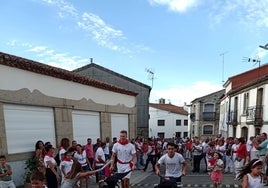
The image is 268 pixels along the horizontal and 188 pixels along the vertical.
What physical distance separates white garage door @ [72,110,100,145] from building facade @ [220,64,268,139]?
13.3m

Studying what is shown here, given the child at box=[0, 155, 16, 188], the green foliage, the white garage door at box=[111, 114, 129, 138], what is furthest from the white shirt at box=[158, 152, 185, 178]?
the white garage door at box=[111, 114, 129, 138]

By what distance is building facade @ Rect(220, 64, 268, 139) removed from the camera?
81.8 ft

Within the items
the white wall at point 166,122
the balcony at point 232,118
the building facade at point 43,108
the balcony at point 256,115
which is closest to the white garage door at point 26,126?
the building facade at point 43,108

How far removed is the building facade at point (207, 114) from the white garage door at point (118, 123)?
33842 millimetres

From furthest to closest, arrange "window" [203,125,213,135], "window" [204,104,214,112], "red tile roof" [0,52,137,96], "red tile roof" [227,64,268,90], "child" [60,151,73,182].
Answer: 1. "window" [203,125,213,135]
2. "window" [204,104,214,112]
3. "red tile roof" [227,64,268,90]
4. "red tile roof" [0,52,137,96]
5. "child" [60,151,73,182]

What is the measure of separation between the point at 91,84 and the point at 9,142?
654 centimetres

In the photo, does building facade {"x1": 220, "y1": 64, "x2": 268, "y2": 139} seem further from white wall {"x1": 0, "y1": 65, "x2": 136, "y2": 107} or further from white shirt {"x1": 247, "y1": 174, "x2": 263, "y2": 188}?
white shirt {"x1": 247, "y1": 174, "x2": 263, "y2": 188}

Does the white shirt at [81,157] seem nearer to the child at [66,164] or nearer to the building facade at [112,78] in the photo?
the child at [66,164]

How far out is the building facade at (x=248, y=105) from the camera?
81.8 feet

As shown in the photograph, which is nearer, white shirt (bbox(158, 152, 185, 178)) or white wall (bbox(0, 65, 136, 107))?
white shirt (bbox(158, 152, 185, 178))

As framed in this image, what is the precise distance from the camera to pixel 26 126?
11.2m

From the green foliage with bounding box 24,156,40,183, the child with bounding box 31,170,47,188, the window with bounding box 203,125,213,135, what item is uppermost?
the child with bounding box 31,170,47,188

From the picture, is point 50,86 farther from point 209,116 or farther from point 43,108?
point 209,116

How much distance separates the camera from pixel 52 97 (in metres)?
12.8
